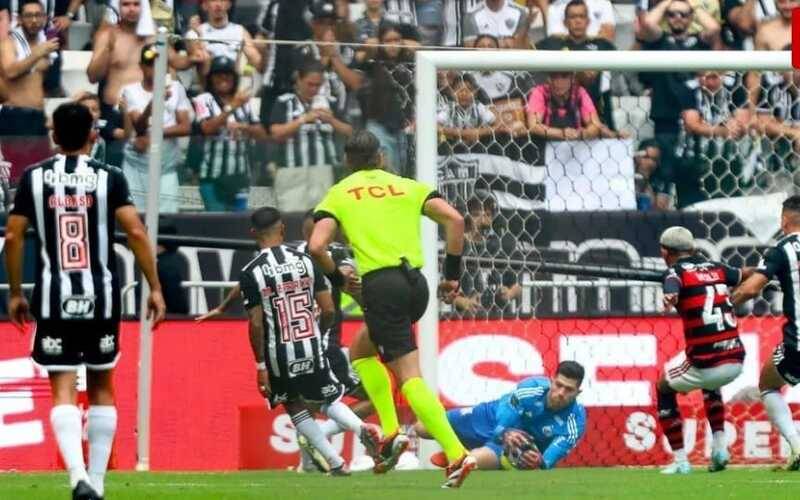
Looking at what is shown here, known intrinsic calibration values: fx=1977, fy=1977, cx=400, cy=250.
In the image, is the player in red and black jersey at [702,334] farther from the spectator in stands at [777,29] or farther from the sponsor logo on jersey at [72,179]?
the spectator in stands at [777,29]

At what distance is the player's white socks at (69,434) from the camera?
833 centimetres

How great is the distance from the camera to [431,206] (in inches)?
429

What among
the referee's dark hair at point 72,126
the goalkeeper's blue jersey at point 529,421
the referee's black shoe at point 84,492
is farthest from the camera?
the goalkeeper's blue jersey at point 529,421

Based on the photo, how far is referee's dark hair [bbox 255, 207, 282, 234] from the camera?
1230cm

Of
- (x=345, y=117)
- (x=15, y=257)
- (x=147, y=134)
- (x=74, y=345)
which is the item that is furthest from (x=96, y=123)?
(x=74, y=345)

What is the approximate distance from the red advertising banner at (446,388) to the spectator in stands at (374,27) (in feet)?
Result: 12.8

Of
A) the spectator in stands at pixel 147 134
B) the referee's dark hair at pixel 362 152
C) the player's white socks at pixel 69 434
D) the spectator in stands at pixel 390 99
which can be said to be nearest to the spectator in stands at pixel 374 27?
the spectator in stands at pixel 147 134

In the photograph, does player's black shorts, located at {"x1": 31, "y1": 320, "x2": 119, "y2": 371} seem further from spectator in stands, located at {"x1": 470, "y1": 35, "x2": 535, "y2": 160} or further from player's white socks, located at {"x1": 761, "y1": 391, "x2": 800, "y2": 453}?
spectator in stands, located at {"x1": 470, "y1": 35, "x2": 535, "y2": 160}

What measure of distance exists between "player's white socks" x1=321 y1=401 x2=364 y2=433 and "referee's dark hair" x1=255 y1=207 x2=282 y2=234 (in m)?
1.24

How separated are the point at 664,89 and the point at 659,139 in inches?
35.3

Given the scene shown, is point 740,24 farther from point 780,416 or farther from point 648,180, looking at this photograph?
point 780,416

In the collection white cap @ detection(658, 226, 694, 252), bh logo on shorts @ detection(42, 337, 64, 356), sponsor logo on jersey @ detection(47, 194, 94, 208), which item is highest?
sponsor logo on jersey @ detection(47, 194, 94, 208)

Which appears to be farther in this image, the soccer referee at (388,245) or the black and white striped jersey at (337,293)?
the black and white striped jersey at (337,293)

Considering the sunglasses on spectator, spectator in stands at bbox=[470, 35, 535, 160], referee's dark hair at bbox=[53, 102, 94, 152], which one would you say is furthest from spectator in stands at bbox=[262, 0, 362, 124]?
referee's dark hair at bbox=[53, 102, 94, 152]
